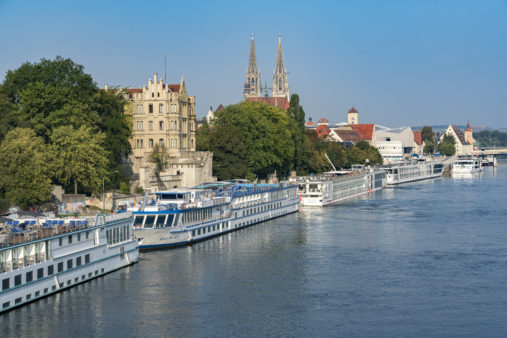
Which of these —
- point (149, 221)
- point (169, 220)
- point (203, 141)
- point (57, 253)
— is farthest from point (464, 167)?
point (57, 253)

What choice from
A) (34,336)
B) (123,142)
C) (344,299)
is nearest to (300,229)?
(123,142)

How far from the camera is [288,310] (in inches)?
1478

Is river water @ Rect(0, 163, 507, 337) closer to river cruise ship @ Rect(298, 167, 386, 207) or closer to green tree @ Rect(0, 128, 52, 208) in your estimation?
green tree @ Rect(0, 128, 52, 208)

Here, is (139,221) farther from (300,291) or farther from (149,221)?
(300,291)

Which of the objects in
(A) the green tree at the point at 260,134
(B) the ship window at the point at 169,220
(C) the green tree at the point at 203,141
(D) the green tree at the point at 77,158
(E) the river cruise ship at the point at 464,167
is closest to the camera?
(B) the ship window at the point at 169,220

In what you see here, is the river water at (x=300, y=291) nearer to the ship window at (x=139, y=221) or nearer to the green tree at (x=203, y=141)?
the ship window at (x=139, y=221)

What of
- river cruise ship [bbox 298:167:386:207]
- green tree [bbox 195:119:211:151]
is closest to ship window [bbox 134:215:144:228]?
river cruise ship [bbox 298:167:386:207]

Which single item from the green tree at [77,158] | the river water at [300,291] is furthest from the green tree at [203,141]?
the river water at [300,291]

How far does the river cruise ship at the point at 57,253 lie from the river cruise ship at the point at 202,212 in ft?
16.0

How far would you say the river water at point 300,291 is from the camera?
34.6m

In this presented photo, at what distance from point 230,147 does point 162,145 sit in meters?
9.38

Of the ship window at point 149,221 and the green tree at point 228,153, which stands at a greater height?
the green tree at point 228,153

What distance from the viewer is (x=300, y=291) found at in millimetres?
41188

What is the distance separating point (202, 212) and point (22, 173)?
1422 cm
